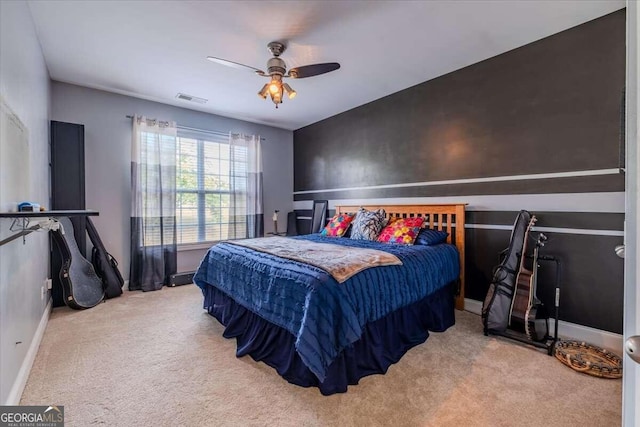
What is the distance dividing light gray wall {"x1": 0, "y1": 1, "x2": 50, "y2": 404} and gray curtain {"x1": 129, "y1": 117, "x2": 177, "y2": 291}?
0.98 m

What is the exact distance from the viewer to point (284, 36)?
99.8 inches

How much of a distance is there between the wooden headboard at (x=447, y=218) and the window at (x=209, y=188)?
102 inches

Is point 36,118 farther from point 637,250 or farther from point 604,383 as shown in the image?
point 604,383

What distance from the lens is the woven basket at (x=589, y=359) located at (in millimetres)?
1885

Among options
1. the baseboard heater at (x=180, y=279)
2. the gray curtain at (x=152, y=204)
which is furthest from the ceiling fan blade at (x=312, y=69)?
the baseboard heater at (x=180, y=279)

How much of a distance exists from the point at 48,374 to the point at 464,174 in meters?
3.95

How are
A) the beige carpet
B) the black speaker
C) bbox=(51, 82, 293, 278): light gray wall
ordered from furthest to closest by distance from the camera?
the black speaker < bbox=(51, 82, 293, 278): light gray wall < the beige carpet

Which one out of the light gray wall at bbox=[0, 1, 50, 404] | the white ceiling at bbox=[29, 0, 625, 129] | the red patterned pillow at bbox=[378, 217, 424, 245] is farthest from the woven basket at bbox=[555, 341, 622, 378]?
the light gray wall at bbox=[0, 1, 50, 404]

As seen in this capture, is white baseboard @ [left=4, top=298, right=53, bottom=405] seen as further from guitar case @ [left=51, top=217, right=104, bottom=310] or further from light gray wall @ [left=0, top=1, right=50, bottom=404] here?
guitar case @ [left=51, top=217, right=104, bottom=310]

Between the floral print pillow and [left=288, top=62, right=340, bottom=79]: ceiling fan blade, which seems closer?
[left=288, top=62, right=340, bottom=79]: ceiling fan blade

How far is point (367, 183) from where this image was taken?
13.8 feet

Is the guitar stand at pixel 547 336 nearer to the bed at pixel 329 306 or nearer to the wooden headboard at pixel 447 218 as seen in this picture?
the bed at pixel 329 306

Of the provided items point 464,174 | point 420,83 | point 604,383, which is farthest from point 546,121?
point 604,383

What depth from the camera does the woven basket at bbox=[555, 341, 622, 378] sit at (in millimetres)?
1885
